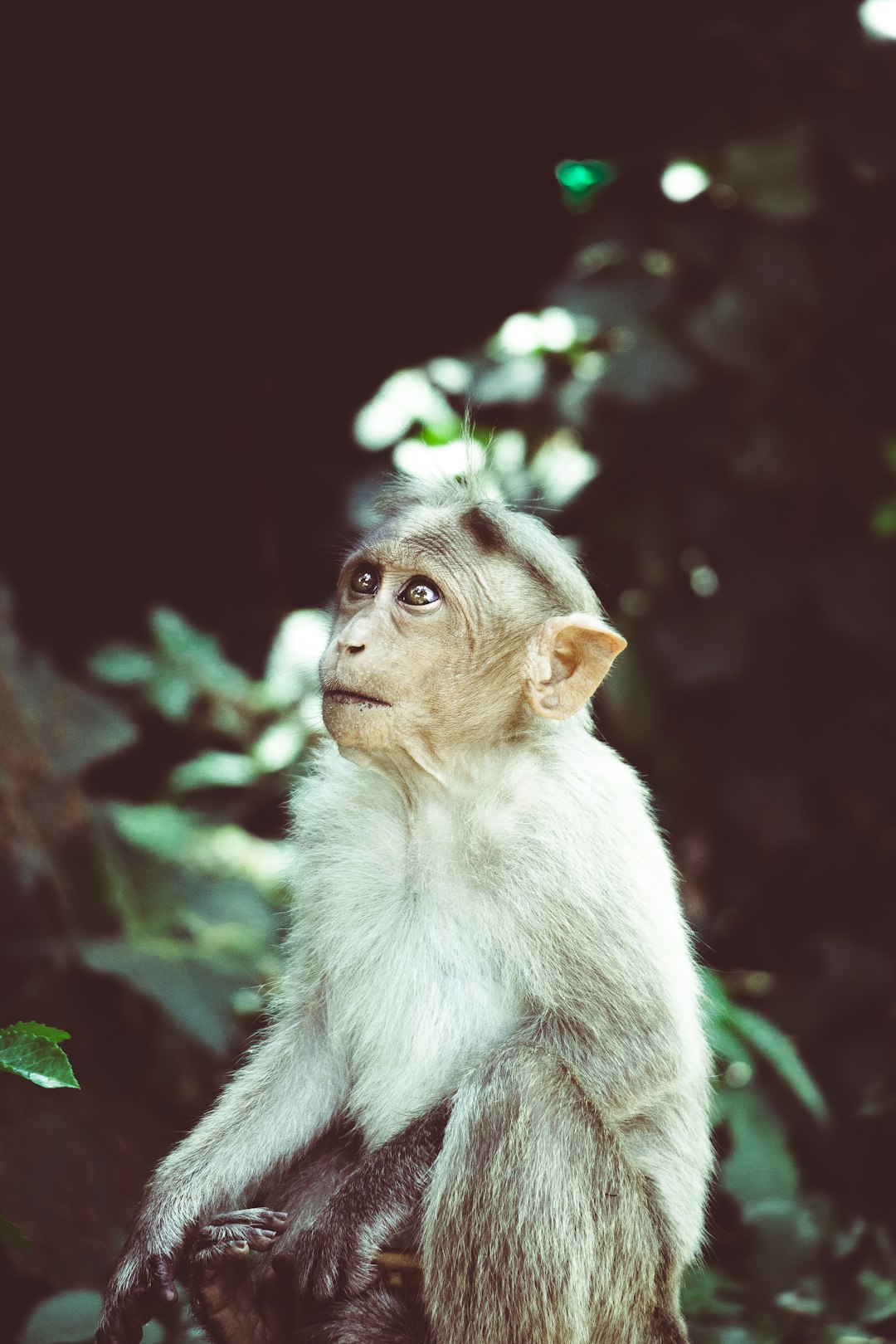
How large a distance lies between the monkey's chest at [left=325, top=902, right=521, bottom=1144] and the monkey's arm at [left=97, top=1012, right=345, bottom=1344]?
0.20m

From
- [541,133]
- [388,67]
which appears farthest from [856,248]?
[388,67]

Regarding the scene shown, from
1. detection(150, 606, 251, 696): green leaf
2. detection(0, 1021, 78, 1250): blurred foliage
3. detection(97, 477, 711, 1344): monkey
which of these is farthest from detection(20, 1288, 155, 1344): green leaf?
detection(150, 606, 251, 696): green leaf

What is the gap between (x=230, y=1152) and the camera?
9.89 feet

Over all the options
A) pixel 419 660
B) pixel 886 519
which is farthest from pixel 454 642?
pixel 886 519

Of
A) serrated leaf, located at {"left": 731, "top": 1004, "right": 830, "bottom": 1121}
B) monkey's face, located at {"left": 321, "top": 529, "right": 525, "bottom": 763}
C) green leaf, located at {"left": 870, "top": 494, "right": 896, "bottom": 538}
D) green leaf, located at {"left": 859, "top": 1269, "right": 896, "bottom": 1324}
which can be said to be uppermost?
green leaf, located at {"left": 870, "top": 494, "right": 896, "bottom": 538}

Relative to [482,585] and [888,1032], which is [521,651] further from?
[888,1032]

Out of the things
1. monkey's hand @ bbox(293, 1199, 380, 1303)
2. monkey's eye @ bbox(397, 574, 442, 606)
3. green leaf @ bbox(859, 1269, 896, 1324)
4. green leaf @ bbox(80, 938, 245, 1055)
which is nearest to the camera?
monkey's hand @ bbox(293, 1199, 380, 1303)

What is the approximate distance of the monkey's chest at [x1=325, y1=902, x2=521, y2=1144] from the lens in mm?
2805

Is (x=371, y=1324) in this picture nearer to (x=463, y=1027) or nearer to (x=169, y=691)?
(x=463, y=1027)

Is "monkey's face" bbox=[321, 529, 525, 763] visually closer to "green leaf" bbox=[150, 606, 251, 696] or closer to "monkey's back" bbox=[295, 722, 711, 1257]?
"monkey's back" bbox=[295, 722, 711, 1257]

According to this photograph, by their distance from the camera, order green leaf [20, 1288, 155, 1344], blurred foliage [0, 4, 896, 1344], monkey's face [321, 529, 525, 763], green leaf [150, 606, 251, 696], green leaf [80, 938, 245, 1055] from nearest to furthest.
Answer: monkey's face [321, 529, 525, 763]
green leaf [20, 1288, 155, 1344]
green leaf [80, 938, 245, 1055]
blurred foliage [0, 4, 896, 1344]
green leaf [150, 606, 251, 696]

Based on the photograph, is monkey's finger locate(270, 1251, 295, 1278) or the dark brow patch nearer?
monkey's finger locate(270, 1251, 295, 1278)

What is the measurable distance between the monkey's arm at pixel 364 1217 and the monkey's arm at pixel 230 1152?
0.38 m

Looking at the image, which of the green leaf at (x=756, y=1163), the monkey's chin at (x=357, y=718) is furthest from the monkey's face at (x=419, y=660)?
the green leaf at (x=756, y=1163)
